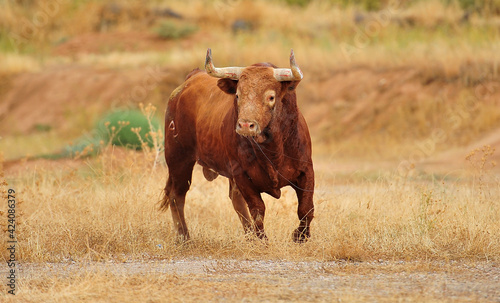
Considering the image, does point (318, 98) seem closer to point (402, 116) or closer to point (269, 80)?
point (402, 116)

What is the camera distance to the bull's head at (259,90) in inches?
277

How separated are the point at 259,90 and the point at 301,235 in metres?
1.66

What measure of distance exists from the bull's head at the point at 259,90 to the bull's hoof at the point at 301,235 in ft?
3.79

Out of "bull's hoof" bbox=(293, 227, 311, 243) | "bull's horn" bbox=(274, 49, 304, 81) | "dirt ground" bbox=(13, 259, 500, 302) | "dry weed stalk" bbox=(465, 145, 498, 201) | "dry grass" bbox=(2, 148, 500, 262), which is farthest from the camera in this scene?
"dry weed stalk" bbox=(465, 145, 498, 201)

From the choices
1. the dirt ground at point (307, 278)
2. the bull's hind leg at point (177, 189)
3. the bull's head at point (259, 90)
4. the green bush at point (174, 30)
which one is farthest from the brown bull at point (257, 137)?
the green bush at point (174, 30)

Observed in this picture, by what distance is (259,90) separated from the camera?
722 cm

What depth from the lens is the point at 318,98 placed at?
24562 mm

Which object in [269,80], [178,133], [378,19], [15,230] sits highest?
[378,19]

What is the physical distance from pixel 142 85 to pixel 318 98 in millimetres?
7018

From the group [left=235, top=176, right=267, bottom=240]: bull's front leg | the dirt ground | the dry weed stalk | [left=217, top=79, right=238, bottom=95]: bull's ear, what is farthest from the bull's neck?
the dry weed stalk

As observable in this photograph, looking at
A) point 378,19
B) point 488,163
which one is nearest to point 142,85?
point 378,19

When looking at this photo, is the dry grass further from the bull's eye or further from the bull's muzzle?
the bull's eye

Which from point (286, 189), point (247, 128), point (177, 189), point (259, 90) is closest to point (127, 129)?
point (286, 189)

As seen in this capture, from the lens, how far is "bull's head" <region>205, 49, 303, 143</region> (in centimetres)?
703
